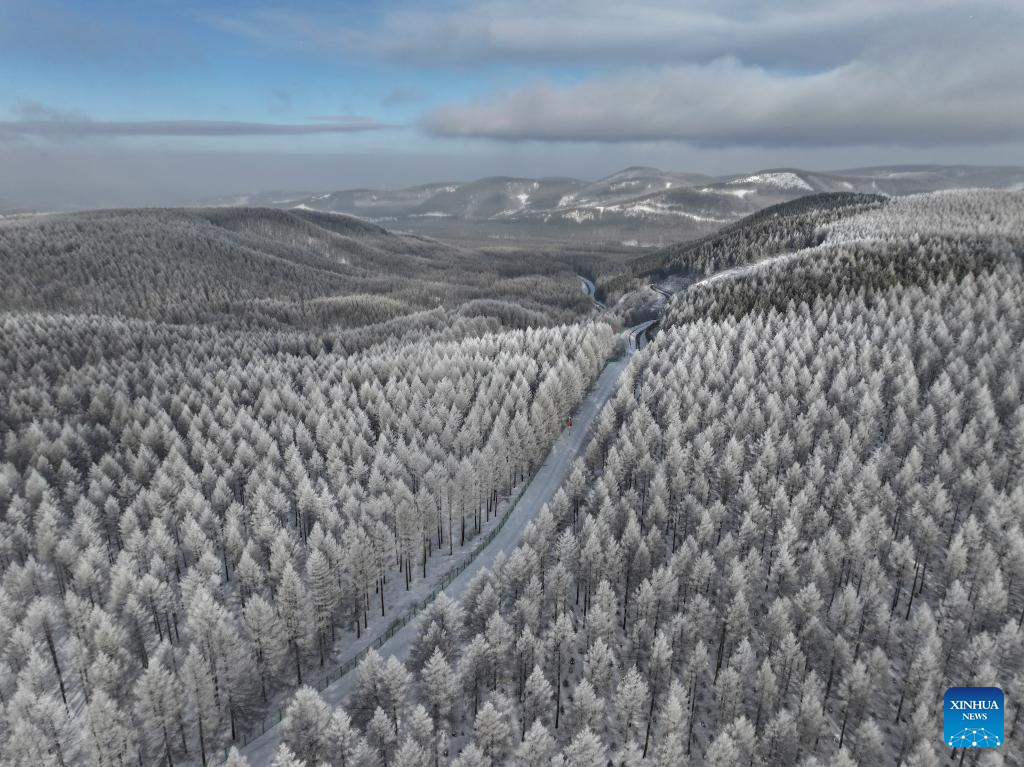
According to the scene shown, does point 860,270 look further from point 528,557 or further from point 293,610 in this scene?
point 293,610

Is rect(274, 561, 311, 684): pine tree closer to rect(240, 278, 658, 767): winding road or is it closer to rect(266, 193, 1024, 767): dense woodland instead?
rect(240, 278, 658, 767): winding road

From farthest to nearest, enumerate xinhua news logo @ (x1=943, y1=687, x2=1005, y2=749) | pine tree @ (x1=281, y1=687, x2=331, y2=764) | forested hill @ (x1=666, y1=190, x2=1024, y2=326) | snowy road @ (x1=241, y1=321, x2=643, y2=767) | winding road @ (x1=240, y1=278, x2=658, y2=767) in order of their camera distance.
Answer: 1. forested hill @ (x1=666, y1=190, x2=1024, y2=326)
2. winding road @ (x1=240, y1=278, x2=658, y2=767)
3. snowy road @ (x1=241, y1=321, x2=643, y2=767)
4. xinhua news logo @ (x1=943, y1=687, x2=1005, y2=749)
5. pine tree @ (x1=281, y1=687, x2=331, y2=764)

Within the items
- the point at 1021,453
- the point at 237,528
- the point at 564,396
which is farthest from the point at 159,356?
the point at 1021,453

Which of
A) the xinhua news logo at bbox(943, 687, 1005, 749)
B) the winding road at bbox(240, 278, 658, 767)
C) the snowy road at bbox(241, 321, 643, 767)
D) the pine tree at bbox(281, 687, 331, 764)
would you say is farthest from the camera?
the winding road at bbox(240, 278, 658, 767)

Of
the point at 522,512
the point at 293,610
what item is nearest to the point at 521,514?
the point at 522,512

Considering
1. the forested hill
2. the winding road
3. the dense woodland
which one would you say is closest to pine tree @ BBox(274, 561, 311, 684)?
the winding road

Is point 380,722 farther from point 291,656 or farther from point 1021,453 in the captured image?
point 1021,453

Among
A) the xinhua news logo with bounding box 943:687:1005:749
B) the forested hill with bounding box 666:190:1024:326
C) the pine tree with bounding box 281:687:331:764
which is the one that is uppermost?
the forested hill with bounding box 666:190:1024:326

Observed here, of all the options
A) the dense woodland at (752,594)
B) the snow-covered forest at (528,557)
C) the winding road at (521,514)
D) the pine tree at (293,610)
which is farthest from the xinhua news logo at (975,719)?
the pine tree at (293,610)
